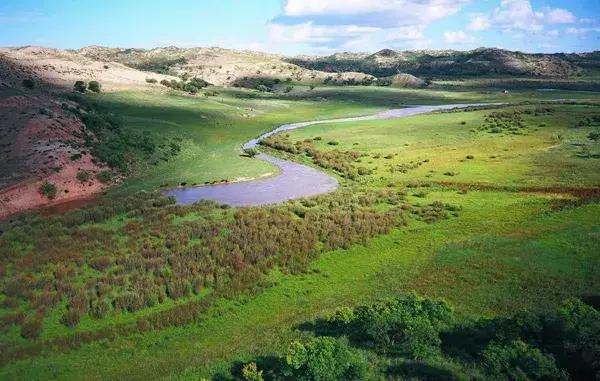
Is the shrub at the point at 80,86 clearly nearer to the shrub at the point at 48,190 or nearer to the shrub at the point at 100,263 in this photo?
the shrub at the point at 48,190

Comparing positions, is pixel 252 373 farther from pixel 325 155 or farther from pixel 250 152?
pixel 250 152

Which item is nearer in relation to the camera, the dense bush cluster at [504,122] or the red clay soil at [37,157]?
the red clay soil at [37,157]

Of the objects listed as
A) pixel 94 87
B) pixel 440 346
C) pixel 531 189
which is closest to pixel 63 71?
pixel 94 87

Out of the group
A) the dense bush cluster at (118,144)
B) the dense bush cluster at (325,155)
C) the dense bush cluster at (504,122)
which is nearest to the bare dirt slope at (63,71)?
the dense bush cluster at (118,144)

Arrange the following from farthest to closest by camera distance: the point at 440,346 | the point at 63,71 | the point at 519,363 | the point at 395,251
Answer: the point at 63,71, the point at 395,251, the point at 440,346, the point at 519,363

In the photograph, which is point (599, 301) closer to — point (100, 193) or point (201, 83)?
point (100, 193)

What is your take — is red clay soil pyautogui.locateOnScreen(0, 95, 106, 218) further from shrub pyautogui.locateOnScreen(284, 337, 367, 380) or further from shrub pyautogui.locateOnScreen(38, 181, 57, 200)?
shrub pyautogui.locateOnScreen(284, 337, 367, 380)
